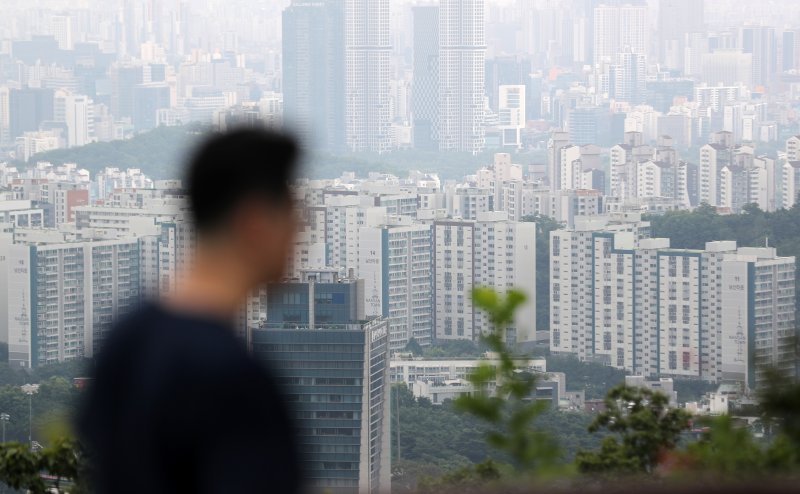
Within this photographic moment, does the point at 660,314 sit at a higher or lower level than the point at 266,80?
lower

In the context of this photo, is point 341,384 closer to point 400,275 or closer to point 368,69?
point 400,275

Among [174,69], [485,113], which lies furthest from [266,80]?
[485,113]

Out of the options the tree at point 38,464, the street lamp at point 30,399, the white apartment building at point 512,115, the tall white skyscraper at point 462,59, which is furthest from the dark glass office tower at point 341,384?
the tall white skyscraper at point 462,59

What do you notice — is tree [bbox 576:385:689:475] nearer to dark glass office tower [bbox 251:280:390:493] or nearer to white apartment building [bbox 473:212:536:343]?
dark glass office tower [bbox 251:280:390:493]

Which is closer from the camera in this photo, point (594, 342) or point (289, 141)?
point (289, 141)

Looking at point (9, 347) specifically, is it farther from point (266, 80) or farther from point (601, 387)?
point (266, 80)

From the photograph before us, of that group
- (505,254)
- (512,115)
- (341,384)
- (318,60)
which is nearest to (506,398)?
(341,384)

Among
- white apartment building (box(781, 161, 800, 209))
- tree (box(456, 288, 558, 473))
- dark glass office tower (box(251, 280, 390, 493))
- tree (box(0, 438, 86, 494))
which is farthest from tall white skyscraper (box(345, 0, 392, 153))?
tree (box(456, 288, 558, 473))
